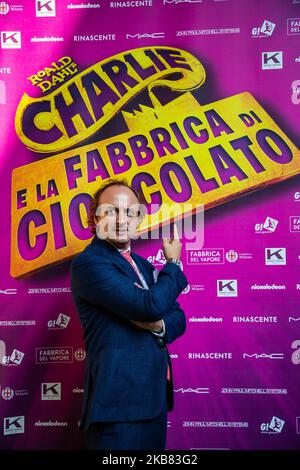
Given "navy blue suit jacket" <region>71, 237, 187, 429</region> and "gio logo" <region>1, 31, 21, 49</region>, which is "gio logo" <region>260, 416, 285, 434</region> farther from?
"gio logo" <region>1, 31, 21, 49</region>

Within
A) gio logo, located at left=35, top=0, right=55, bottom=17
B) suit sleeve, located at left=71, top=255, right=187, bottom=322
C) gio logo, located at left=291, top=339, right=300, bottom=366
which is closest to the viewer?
suit sleeve, located at left=71, top=255, right=187, bottom=322

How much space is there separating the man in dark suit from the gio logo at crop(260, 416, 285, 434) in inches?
43.0

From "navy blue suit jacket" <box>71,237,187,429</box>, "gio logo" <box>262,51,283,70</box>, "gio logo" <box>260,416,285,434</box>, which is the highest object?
"gio logo" <box>262,51,283,70</box>

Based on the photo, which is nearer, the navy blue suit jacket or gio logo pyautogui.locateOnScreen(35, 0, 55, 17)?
the navy blue suit jacket

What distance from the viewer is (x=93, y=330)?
169 centimetres

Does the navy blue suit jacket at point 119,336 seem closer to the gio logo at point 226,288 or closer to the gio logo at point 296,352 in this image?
the gio logo at point 226,288

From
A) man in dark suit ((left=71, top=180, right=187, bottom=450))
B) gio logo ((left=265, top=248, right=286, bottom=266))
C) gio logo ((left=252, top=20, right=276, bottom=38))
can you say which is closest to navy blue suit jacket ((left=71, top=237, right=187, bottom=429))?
man in dark suit ((left=71, top=180, right=187, bottom=450))

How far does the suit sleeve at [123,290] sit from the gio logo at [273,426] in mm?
1394

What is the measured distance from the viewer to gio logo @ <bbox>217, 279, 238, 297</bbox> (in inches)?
105

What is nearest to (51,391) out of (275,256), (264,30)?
(275,256)

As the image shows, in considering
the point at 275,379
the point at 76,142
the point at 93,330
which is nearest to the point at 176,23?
the point at 76,142

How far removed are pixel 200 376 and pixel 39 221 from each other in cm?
128

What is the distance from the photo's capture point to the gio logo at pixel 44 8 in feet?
9.05

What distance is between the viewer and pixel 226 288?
2.67 metres
